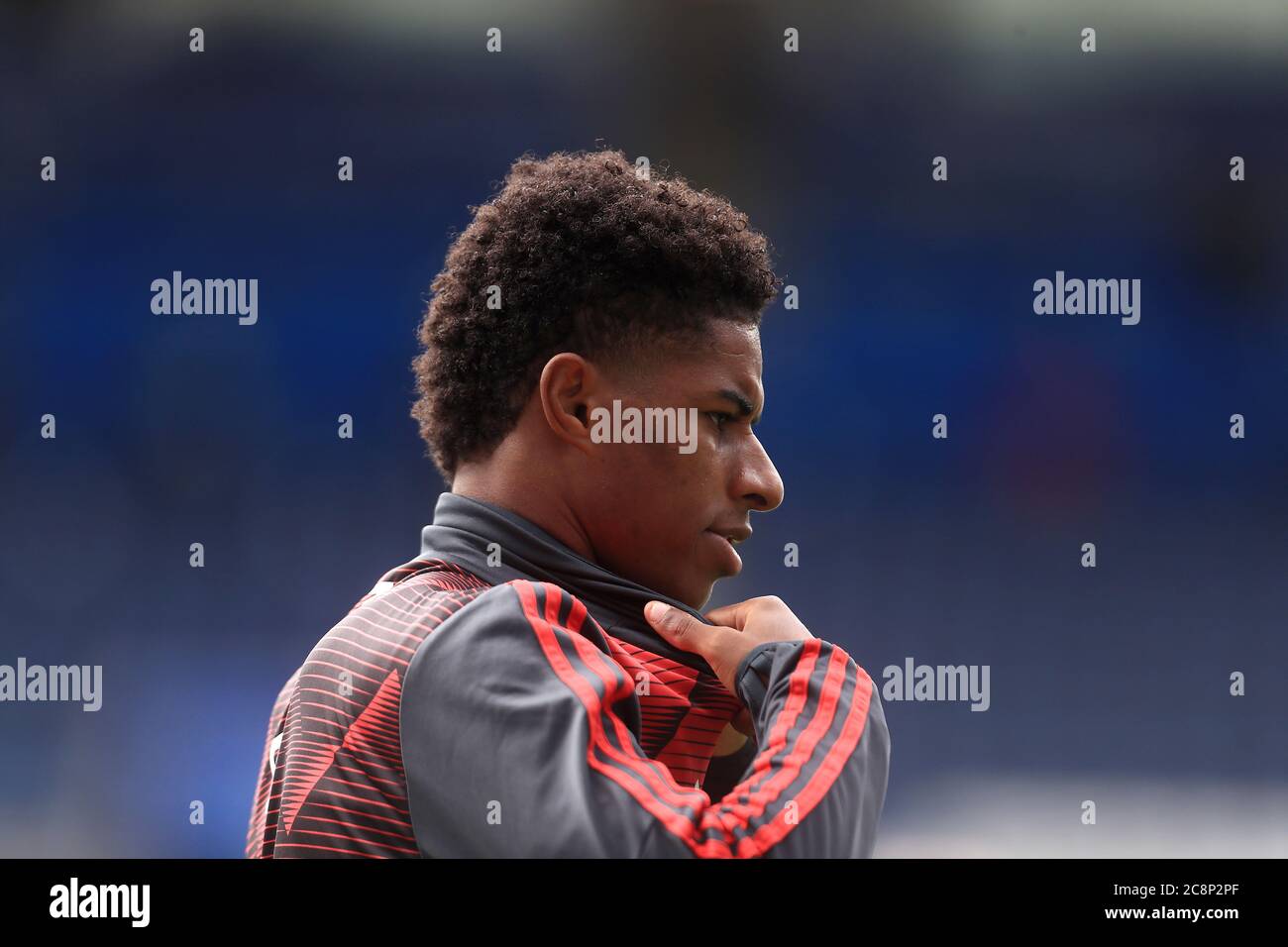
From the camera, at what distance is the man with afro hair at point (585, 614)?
115 cm

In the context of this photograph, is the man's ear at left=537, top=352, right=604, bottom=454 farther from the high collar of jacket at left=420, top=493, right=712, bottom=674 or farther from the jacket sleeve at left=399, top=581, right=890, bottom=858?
the jacket sleeve at left=399, top=581, right=890, bottom=858

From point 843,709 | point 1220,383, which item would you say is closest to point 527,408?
point 843,709

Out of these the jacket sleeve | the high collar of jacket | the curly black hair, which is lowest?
the jacket sleeve

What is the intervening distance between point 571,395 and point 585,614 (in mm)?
314

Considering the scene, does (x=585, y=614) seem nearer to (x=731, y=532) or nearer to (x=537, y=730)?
(x=537, y=730)

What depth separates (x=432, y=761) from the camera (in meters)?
1.18

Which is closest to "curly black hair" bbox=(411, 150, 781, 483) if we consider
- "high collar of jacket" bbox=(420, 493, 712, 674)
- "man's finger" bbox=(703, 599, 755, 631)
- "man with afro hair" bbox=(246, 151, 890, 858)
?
"man with afro hair" bbox=(246, 151, 890, 858)

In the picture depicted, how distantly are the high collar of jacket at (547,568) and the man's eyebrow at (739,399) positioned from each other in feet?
0.89

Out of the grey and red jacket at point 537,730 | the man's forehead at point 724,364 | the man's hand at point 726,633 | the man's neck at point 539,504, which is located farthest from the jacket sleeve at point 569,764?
the man's forehead at point 724,364

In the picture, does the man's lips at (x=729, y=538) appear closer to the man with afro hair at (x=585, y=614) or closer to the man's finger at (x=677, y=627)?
the man with afro hair at (x=585, y=614)

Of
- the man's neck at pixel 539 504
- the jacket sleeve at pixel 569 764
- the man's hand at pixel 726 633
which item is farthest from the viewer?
the man's neck at pixel 539 504

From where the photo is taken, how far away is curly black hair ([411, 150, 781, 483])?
1.50m

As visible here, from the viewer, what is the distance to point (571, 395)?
1.48m

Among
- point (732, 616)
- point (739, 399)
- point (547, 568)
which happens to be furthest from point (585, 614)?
point (739, 399)
